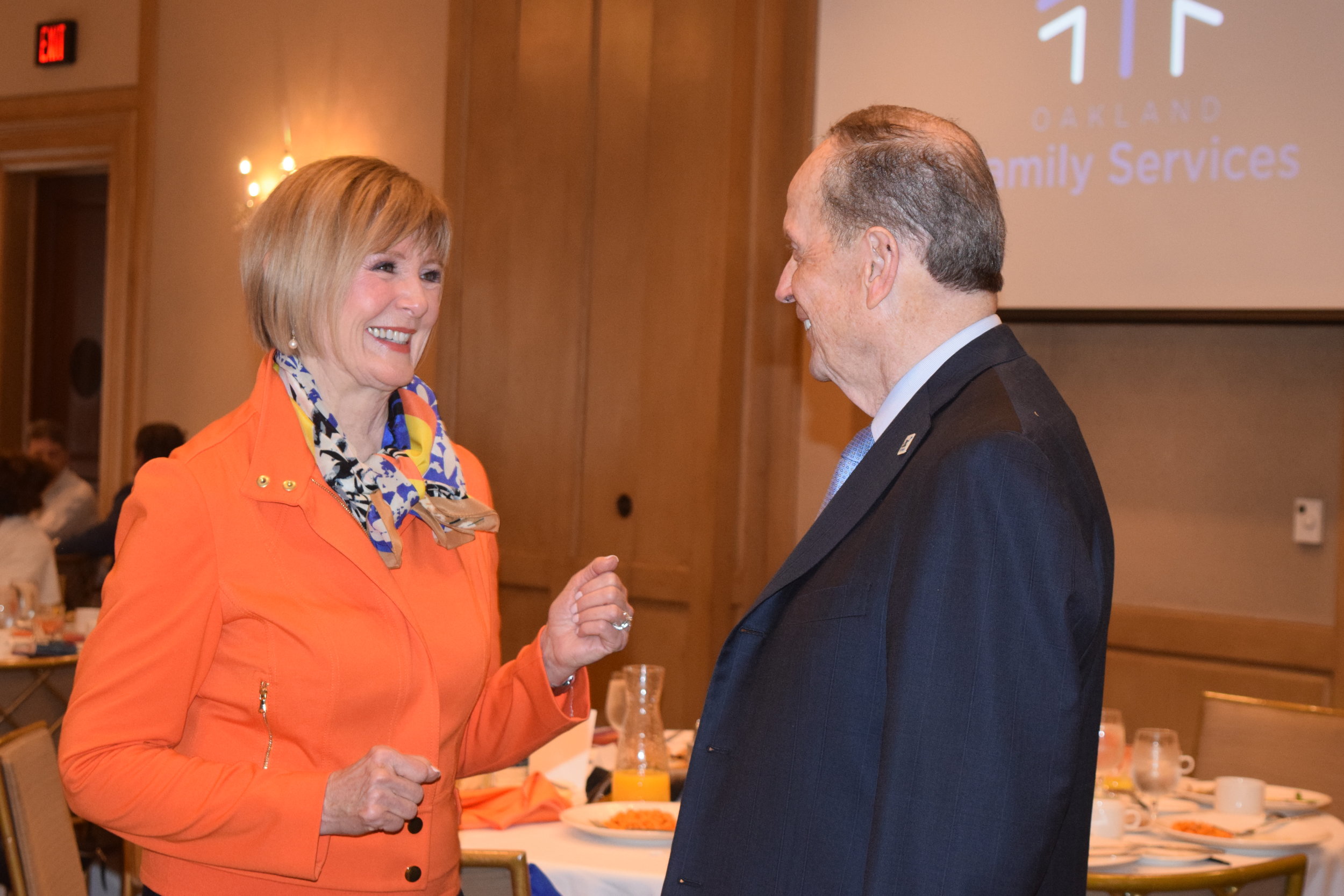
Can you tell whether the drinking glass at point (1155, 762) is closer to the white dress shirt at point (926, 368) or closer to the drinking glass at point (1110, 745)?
the drinking glass at point (1110, 745)

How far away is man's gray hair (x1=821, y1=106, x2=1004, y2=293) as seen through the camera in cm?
146

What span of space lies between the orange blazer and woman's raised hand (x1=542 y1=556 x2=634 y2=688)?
0.12 meters

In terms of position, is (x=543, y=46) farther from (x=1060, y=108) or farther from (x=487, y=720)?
(x=487, y=720)

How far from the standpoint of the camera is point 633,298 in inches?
221

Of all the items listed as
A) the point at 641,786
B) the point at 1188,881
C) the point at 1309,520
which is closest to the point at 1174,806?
the point at 1188,881

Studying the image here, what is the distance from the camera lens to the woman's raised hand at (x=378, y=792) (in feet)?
4.80

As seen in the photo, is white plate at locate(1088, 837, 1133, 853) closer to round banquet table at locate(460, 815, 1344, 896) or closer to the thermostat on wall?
round banquet table at locate(460, 815, 1344, 896)

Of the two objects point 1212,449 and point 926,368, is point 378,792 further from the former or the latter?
point 1212,449

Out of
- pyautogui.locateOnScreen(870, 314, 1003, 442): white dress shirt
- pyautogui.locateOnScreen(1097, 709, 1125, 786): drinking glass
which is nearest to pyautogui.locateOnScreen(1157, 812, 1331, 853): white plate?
pyautogui.locateOnScreen(1097, 709, 1125, 786): drinking glass

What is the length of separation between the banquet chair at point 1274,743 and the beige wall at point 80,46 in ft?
22.0

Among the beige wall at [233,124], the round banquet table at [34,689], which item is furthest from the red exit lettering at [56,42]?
the round banquet table at [34,689]

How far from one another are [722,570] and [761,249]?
1.36 metres

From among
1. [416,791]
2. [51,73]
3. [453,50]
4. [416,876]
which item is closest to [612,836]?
[416,876]

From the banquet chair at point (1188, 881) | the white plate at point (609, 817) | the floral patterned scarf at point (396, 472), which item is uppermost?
the floral patterned scarf at point (396, 472)
